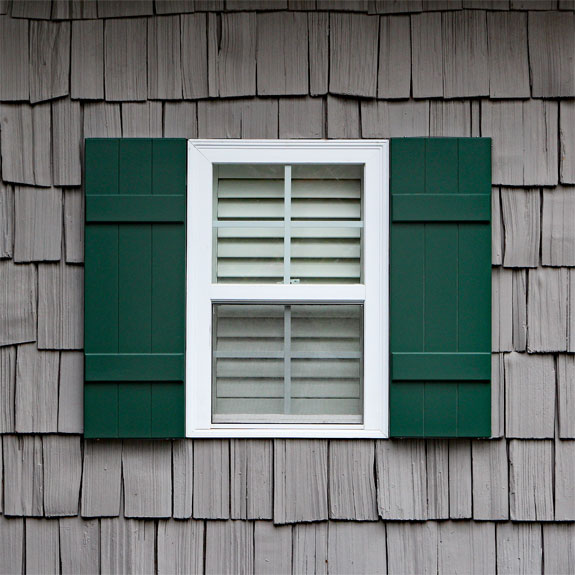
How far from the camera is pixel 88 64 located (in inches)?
83.0

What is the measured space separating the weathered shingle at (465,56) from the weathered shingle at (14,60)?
5.34ft

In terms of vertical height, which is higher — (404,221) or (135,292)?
(404,221)

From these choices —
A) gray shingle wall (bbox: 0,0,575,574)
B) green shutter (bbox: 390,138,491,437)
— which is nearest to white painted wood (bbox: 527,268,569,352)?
gray shingle wall (bbox: 0,0,575,574)

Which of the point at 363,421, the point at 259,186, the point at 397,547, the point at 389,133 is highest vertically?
the point at 389,133

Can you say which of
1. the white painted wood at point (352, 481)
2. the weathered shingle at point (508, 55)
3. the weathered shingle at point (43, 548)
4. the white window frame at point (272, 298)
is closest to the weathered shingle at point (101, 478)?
the weathered shingle at point (43, 548)

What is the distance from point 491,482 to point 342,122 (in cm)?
149

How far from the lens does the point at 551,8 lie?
2107mm

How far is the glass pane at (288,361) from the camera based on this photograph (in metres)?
2.15

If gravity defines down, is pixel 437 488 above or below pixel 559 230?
below

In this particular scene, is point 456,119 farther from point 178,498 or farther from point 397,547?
point 178,498

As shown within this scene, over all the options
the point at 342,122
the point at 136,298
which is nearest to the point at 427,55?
the point at 342,122

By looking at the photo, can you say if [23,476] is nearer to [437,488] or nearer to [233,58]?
[437,488]

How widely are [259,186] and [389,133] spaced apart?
0.54m

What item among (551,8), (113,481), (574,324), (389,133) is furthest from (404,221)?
(113,481)
